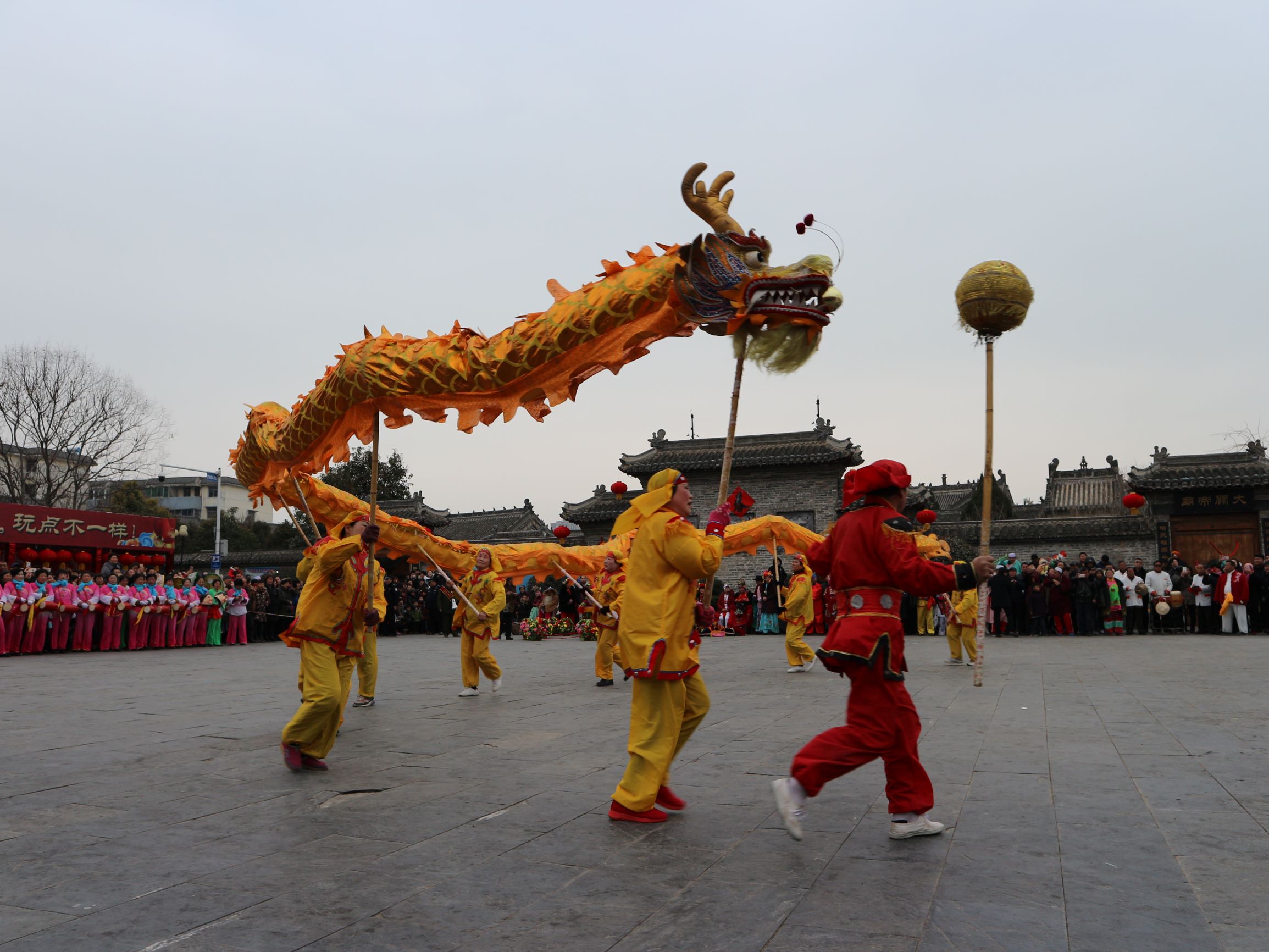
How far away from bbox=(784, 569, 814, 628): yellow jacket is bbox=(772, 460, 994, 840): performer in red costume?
792cm

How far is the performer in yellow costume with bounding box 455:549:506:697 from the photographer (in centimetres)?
961

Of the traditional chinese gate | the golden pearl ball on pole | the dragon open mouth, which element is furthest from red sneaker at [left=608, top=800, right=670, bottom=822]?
the traditional chinese gate

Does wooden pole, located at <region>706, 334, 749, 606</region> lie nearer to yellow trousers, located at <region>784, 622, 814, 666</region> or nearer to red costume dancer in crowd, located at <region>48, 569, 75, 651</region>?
yellow trousers, located at <region>784, 622, 814, 666</region>

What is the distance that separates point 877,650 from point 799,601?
8.32 m

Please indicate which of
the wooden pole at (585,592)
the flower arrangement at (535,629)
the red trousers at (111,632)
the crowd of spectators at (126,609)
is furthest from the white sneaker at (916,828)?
the flower arrangement at (535,629)

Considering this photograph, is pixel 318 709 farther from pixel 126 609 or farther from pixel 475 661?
pixel 126 609

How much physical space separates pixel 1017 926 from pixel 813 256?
10.1ft

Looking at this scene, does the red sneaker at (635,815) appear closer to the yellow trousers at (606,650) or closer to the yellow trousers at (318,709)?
the yellow trousers at (318,709)

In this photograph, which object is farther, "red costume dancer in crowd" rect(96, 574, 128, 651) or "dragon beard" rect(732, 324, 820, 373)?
"red costume dancer in crowd" rect(96, 574, 128, 651)

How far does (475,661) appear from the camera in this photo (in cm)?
969

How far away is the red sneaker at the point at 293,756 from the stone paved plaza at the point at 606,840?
0.13 meters

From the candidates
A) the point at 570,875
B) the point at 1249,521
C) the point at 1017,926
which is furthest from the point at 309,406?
the point at 1249,521

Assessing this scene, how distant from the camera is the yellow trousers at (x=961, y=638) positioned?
486 inches

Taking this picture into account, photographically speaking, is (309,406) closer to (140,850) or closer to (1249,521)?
(140,850)
